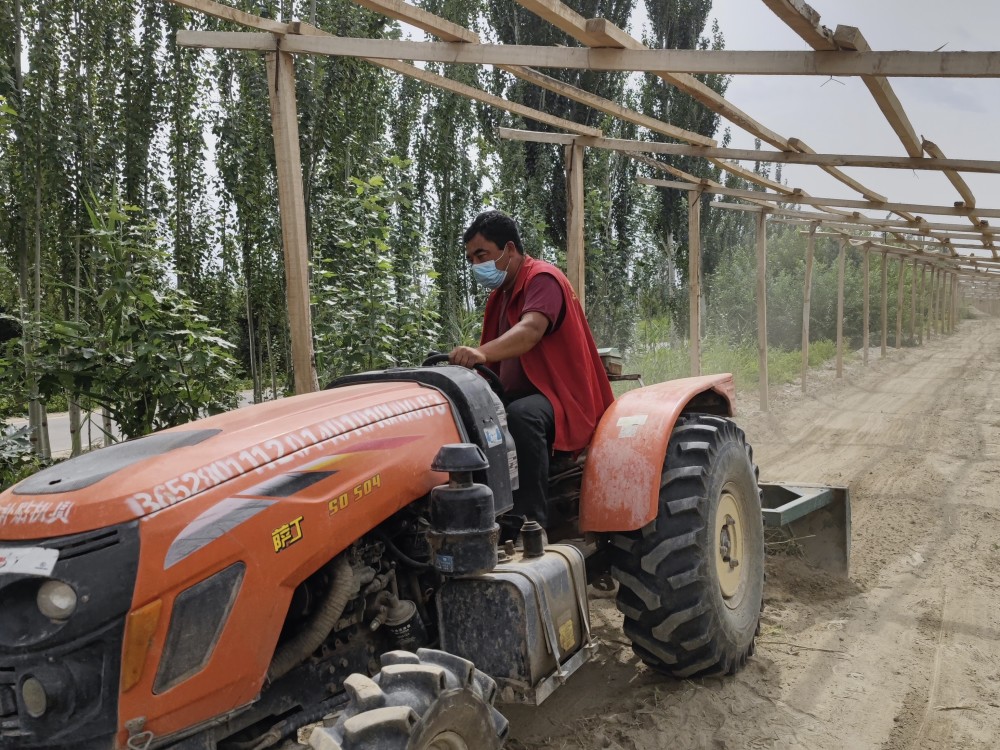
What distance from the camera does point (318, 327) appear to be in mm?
6836

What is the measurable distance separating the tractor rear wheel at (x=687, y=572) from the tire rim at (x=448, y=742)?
1.18 metres

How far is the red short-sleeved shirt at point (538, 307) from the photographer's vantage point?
3189mm

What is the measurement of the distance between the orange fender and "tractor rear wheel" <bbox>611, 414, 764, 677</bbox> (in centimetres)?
12

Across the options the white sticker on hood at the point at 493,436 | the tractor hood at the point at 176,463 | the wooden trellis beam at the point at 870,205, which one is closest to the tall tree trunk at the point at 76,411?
the tractor hood at the point at 176,463

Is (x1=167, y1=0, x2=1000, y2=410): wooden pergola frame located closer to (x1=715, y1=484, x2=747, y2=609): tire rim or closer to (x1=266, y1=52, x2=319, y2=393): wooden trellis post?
(x1=266, y1=52, x2=319, y2=393): wooden trellis post

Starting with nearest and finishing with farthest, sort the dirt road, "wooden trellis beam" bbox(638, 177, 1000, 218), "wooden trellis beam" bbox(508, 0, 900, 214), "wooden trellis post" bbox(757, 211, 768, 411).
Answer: the dirt road
"wooden trellis beam" bbox(508, 0, 900, 214)
"wooden trellis beam" bbox(638, 177, 1000, 218)
"wooden trellis post" bbox(757, 211, 768, 411)

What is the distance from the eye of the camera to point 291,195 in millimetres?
4633

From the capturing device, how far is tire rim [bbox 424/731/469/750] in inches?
79.2

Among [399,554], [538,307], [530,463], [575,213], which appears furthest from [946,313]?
[399,554]

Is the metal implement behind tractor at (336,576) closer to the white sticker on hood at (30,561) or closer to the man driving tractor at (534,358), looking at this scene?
the white sticker on hood at (30,561)

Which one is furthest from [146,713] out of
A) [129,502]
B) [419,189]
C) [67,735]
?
[419,189]

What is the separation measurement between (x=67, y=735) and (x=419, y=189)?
487 inches

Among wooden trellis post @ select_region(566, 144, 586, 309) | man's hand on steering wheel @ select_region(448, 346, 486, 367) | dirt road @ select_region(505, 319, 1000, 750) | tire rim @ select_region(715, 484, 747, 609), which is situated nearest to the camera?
man's hand on steering wheel @ select_region(448, 346, 486, 367)

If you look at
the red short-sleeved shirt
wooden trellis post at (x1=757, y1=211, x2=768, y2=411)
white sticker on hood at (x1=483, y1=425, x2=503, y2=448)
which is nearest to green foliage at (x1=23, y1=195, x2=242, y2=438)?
the red short-sleeved shirt
